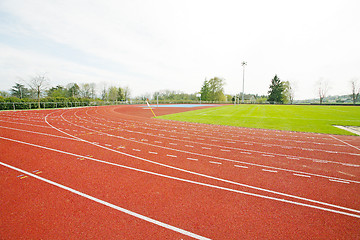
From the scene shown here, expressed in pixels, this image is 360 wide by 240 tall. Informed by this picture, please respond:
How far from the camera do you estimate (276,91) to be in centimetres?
7931

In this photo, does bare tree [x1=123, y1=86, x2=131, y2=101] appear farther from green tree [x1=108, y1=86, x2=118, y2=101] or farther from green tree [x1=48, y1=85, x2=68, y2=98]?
green tree [x1=48, y1=85, x2=68, y2=98]

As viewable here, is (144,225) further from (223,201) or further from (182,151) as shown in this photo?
(182,151)

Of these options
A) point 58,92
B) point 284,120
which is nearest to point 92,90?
point 58,92

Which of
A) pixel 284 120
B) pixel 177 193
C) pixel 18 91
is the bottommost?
pixel 177 193

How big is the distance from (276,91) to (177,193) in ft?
297

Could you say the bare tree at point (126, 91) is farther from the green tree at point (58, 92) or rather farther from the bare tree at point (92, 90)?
the green tree at point (58, 92)

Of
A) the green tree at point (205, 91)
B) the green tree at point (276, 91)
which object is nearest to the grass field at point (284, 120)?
the green tree at point (276, 91)

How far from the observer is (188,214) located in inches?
128

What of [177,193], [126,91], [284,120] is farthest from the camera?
[126,91]

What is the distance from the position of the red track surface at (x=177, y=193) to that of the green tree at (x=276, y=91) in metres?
83.3

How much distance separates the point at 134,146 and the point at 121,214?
14.9 feet

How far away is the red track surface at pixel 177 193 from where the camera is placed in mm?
2912

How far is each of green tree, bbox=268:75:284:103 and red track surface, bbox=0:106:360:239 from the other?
83.3 meters

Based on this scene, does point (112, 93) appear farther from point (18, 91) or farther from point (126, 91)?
point (18, 91)
